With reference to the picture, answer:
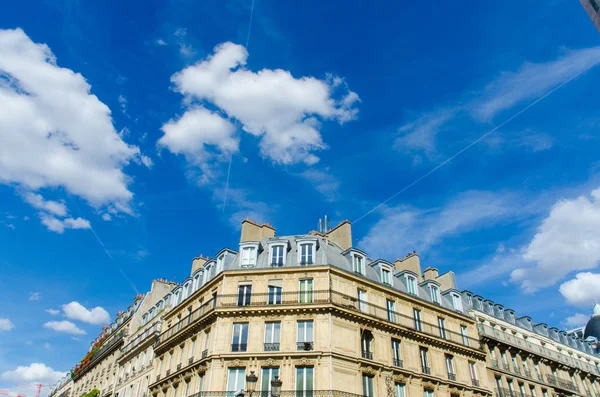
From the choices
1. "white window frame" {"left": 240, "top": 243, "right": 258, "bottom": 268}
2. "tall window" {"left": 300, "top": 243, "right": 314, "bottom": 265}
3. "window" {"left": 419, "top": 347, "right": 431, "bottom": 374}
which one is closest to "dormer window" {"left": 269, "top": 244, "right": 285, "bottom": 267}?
"white window frame" {"left": 240, "top": 243, "right": 258, "bottom": 268}

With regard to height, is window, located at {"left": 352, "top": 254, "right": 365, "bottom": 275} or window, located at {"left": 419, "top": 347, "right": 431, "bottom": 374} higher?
window, located at {"left": 352, "top": 254, "right": 365, "bottom": 275}

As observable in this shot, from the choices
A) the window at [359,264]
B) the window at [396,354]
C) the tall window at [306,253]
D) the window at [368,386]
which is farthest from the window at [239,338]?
the window at [396,354]

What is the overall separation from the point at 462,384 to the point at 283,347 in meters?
10.9

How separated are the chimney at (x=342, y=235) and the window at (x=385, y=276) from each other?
2.35m

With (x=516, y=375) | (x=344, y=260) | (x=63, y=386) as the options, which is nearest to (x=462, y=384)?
Result: (x=516, y=375)

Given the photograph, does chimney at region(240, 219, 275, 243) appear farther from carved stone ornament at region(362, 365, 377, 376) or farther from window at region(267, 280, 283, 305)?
carved stone ornament at region(362, 365, 377, 376)

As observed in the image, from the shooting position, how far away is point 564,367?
114 feet

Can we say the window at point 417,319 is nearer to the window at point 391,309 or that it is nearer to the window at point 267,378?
the window at point 391,309

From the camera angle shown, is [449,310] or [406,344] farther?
[449,310]

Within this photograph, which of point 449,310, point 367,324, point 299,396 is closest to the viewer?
point 299,396

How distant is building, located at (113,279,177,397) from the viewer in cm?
2977

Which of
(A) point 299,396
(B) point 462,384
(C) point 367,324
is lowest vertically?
(A) point 299,396

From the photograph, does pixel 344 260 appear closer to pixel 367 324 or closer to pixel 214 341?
pixel 367 324

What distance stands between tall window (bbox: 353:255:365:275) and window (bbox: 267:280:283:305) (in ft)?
14.4
